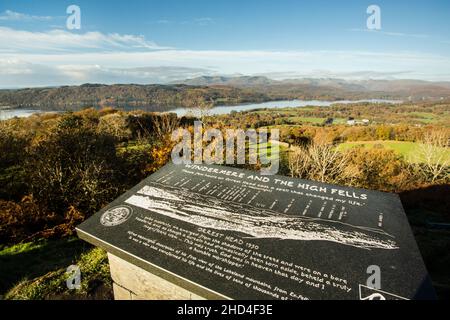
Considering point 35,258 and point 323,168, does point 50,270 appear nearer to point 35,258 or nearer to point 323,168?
point 35,258

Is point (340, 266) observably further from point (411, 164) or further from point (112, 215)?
point (411, 164)

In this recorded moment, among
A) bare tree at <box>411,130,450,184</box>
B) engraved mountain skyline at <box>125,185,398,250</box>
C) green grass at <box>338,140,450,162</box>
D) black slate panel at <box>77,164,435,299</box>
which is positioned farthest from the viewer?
green grass at <box>338,140,450,162</box>

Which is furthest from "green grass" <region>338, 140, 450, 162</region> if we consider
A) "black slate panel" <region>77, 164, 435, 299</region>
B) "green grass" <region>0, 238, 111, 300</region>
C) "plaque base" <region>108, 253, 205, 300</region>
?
"plaque base" <region>108, 253, 205, 300</region>

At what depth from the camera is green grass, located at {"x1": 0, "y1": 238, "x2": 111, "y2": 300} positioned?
5492mm

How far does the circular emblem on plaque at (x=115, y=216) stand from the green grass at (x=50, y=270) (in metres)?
2.02

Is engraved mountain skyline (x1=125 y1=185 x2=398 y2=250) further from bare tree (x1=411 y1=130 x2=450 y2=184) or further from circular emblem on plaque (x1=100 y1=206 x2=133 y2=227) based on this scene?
bare tree (x1=411 y1=130 x2=450 y2=184)

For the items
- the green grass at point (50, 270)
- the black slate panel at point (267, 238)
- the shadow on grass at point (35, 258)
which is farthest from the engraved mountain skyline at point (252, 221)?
the shadow on grass at point (35, 258)

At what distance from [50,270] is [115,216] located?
4734 mm

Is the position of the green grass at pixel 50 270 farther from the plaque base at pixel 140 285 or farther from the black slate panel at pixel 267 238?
the black slate panel at pixel 267 238

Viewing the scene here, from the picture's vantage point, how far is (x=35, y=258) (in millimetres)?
8680

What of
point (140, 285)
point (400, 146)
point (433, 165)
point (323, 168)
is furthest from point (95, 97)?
point (140, 285)
